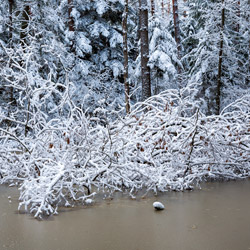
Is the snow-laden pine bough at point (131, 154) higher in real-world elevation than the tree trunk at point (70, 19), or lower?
lower

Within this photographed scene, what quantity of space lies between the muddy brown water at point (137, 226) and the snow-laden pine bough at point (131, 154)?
53cm

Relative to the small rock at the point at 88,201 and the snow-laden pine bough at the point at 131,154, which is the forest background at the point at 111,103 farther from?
the small rock at the point at 88,201

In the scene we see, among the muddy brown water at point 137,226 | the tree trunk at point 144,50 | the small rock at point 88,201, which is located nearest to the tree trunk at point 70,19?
the tree trunk at point 144,50

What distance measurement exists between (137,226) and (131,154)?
3.09 m

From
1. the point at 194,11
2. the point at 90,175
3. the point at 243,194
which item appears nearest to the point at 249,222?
the point at 243,194

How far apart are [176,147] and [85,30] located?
15.5m

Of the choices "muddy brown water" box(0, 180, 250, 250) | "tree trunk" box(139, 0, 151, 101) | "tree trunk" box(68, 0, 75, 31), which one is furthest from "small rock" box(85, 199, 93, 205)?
"tree trunk" box(68, 0, 75, 31)

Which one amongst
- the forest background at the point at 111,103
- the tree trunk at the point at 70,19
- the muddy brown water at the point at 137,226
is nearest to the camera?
the muddy brown water at the point at 137,226

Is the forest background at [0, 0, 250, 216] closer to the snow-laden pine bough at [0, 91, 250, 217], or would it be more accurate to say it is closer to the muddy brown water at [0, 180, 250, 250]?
the snow-laden pine bough at [0, 91, 250, 217]

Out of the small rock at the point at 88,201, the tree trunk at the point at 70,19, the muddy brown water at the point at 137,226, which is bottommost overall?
the small rock at the point at 88,201

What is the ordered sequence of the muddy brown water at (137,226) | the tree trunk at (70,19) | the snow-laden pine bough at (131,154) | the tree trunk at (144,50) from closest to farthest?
the muddy brown water at (137,226), the snow-laden pine bough at (131,154), the tree trunk at (144,50), the tree trunk at (70,19)

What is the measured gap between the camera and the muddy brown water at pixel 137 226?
3777 millimetres

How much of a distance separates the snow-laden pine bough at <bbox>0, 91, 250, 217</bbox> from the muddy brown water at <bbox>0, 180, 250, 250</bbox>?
534 millimetres

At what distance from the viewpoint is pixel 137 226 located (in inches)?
174
